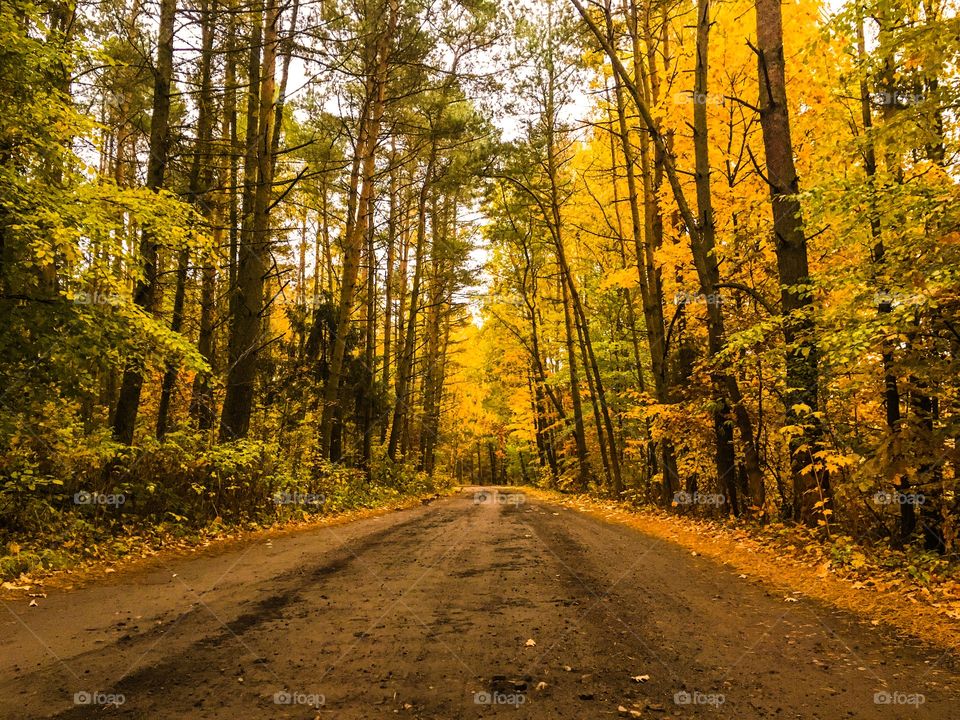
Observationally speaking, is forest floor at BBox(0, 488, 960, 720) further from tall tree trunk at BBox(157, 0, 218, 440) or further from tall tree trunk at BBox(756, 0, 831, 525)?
tall tree trunk at BBox(157, 0, 218, 440)

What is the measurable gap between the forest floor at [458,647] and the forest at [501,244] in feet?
7.40

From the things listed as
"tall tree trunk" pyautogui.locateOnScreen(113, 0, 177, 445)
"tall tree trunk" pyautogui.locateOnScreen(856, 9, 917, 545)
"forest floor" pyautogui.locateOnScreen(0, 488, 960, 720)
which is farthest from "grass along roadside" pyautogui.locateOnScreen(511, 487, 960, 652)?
"tall tree trunk" pyautogui.locateOnScreen(113, 0, 177, 445)

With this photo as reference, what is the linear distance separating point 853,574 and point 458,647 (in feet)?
15.6

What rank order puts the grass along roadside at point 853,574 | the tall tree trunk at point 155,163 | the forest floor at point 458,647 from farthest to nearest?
the tall tree trunk at point 155,163 < the grass along roadside at point 853,574 < the forest floor at point 458,647

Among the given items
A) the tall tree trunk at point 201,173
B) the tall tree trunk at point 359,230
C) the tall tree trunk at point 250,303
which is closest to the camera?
the tall tree trunk at point 250,303

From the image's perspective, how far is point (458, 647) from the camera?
3939mm

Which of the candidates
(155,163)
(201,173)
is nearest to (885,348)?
(155,163)

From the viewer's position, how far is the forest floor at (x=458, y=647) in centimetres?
313

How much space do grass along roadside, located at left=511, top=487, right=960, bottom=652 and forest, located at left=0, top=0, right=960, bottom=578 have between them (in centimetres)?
60

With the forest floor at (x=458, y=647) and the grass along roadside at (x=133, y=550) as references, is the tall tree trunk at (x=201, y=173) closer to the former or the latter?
the grass along roadside at (x=133, y=550)

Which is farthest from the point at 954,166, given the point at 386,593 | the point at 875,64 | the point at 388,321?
the point at 388,321

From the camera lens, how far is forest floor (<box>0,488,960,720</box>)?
3127 mm

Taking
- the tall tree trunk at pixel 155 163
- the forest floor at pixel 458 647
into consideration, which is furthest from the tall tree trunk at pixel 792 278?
the tall tree trunk at pixel 155 163

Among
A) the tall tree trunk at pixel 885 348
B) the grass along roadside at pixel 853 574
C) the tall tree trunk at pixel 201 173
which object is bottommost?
the grass along roadside at pixel 853 574
